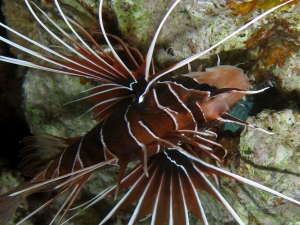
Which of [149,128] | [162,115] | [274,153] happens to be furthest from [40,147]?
[274,153]

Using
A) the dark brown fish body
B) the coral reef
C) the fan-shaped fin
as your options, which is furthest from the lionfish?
the fan-shaped fin

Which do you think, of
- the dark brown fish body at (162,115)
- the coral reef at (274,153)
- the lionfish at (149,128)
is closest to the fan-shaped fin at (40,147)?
the lionfish at (149,128)

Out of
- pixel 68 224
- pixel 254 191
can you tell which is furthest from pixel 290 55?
pixel 68 224

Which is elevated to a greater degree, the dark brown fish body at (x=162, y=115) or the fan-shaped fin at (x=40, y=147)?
the dark brown fish body at (x=162, y=115)

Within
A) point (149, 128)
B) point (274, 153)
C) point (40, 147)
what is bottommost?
point (274, 153)

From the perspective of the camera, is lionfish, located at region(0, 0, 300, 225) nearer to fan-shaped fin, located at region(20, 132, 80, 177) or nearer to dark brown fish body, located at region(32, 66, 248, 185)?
dark brown fish body, located at region(32, 66, 248, 185)

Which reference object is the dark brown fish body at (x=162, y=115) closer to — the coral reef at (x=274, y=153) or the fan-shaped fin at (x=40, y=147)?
the coral reef at (x=274, y=153)

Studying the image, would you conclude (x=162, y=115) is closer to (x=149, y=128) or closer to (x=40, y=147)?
(x=149, y=128)

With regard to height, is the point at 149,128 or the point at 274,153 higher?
the point at 149,128

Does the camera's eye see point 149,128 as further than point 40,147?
No
